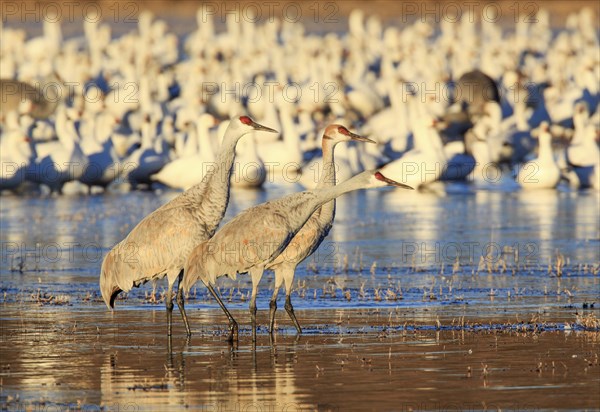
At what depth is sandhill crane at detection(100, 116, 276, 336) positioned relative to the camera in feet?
40.5

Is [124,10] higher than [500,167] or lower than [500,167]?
higher

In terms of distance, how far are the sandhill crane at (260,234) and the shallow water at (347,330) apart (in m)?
0.59

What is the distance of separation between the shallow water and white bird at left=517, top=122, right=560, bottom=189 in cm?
790

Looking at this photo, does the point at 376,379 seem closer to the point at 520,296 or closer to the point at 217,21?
the point at 520,296

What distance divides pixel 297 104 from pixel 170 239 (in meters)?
30.8

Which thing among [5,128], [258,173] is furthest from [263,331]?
[5,128]

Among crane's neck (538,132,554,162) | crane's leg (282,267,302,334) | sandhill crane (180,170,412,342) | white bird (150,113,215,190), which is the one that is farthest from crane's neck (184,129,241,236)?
crane's neck (538,132,554,162)

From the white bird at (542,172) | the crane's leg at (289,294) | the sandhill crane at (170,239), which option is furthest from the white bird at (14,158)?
the crane's leg at (289,294)

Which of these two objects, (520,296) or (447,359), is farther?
(520,296)

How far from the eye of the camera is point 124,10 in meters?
81.7

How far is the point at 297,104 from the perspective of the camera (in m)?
42.9

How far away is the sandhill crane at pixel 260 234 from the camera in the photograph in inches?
466

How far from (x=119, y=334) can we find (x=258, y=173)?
18143 mm

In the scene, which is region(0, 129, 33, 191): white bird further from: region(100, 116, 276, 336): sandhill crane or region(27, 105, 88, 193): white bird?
region(100, 116, 276, 336): sandhill crane
